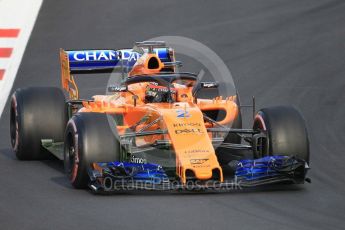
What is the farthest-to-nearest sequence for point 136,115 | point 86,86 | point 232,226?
point 86,86 < point 136,115 < point 232,226

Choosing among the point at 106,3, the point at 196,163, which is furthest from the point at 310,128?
the point at 106,3

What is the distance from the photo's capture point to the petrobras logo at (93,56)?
682 inches

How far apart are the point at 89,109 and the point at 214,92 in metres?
2.25

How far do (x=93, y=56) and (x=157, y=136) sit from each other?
345cm

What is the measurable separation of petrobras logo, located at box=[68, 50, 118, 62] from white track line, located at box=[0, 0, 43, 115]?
430 centimetres

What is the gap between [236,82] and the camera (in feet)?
71.9

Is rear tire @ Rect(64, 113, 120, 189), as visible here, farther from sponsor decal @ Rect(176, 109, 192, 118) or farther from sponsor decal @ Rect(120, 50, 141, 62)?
sponsor decal @ Rect(120, 50, 141, 62)

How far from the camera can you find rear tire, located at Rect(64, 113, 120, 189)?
44.0 ft

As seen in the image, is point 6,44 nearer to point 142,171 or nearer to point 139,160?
point 139,160

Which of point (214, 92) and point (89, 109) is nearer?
point (89, 109)

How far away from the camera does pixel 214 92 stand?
54.5ft

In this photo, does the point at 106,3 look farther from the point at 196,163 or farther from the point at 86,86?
the point at 196,163

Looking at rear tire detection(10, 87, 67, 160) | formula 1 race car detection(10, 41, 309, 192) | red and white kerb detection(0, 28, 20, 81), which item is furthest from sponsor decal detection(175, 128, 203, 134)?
red and white kerb detection(0, 28, 20, 81)

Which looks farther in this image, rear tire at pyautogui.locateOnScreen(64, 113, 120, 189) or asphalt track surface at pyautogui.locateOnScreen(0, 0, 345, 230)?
rear tire at pyautogui.locateOnScreen(64, 113, 120, 189)
